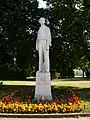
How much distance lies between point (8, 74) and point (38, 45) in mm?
33799

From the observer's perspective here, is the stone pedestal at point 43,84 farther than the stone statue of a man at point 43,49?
No

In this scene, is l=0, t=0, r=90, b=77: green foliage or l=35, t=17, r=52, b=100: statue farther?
l=0, t=0, r=90, b=77: green foliage

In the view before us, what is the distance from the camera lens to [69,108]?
12.9 meters

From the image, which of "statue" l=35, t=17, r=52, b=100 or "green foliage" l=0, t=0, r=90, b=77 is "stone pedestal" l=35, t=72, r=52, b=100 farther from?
"green foliage" l=0, t=0, r=90, b=77

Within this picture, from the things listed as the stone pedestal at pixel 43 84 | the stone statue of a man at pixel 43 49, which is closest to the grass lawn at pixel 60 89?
the stone pedestal at pixel 43 84

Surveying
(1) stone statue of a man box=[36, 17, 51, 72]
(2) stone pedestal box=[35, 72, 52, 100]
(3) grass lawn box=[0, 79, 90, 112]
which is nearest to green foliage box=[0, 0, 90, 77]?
(3) grass lawn box=[0, 79, 90, 112]

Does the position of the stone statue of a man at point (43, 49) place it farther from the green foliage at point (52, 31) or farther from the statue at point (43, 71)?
the green foliage at point (52, 31)

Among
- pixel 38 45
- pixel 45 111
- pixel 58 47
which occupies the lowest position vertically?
pixel 45 111

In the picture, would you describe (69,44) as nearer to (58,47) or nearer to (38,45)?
(58,47)

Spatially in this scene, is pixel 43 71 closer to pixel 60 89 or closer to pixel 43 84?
pixel 43 84

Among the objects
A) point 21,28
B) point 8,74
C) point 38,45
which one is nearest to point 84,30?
point 21,28

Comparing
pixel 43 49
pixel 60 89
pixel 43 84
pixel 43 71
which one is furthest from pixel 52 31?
pixel 43 84

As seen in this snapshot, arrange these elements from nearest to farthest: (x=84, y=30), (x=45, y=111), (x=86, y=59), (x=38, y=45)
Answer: (x=45, y=111) → (x=38, y=45) → (x=84, y=30) → (x=86, y=59)

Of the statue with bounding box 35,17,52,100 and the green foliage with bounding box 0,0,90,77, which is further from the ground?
the green foliage with bounding box 0,0,90,77
